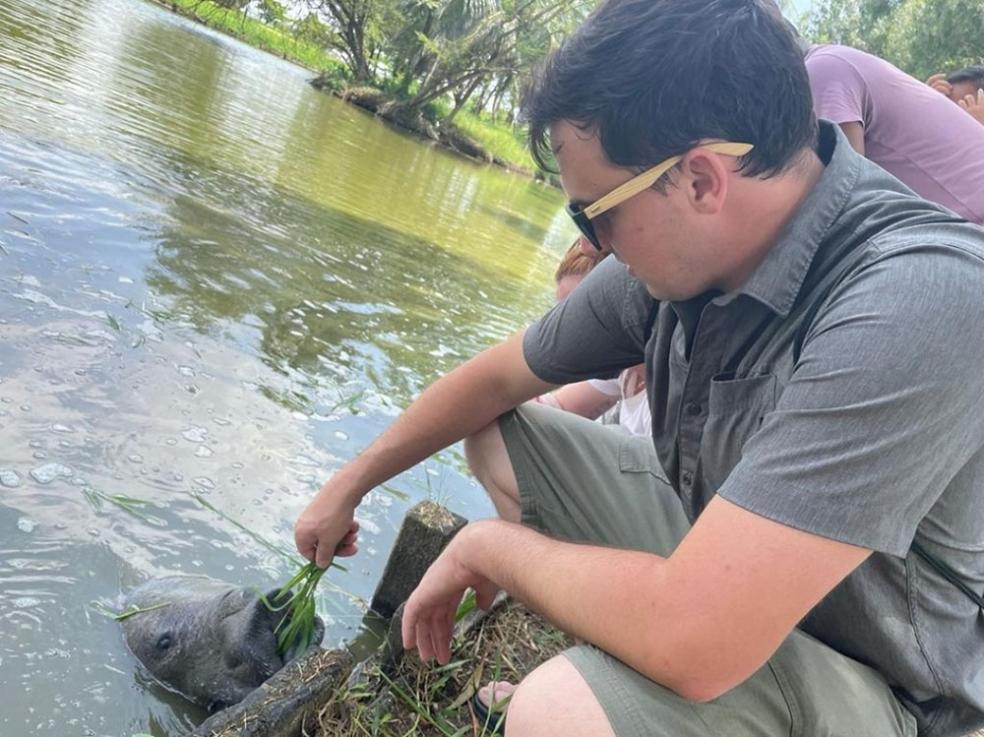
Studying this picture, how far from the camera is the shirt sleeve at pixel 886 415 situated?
1241 mm

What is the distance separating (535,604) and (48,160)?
561 centimetres

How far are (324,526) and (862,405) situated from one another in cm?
141

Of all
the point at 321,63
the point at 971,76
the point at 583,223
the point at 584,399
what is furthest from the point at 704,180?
the point at 321,63

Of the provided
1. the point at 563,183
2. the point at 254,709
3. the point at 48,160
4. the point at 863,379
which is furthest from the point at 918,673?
the point at 48,160

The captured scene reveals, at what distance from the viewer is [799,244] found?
150cm

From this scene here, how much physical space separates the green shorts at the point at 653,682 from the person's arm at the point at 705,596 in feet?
0.16

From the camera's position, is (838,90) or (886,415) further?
(838,90)

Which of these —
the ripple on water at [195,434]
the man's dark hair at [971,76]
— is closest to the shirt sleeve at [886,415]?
the ripple on water at [195,434]

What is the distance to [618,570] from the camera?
1414 mm

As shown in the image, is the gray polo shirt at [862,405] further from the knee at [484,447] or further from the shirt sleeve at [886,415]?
the knee at [484,447]

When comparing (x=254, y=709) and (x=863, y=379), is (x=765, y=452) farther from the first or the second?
(x=254, y=709)

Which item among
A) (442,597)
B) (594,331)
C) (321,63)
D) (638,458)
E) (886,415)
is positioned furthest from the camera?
(321,63)

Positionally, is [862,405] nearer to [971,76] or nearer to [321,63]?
[971,76]

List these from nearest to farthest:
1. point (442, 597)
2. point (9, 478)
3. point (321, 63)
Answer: point (442, 597) < point (9, 478) < point (321, 63)
